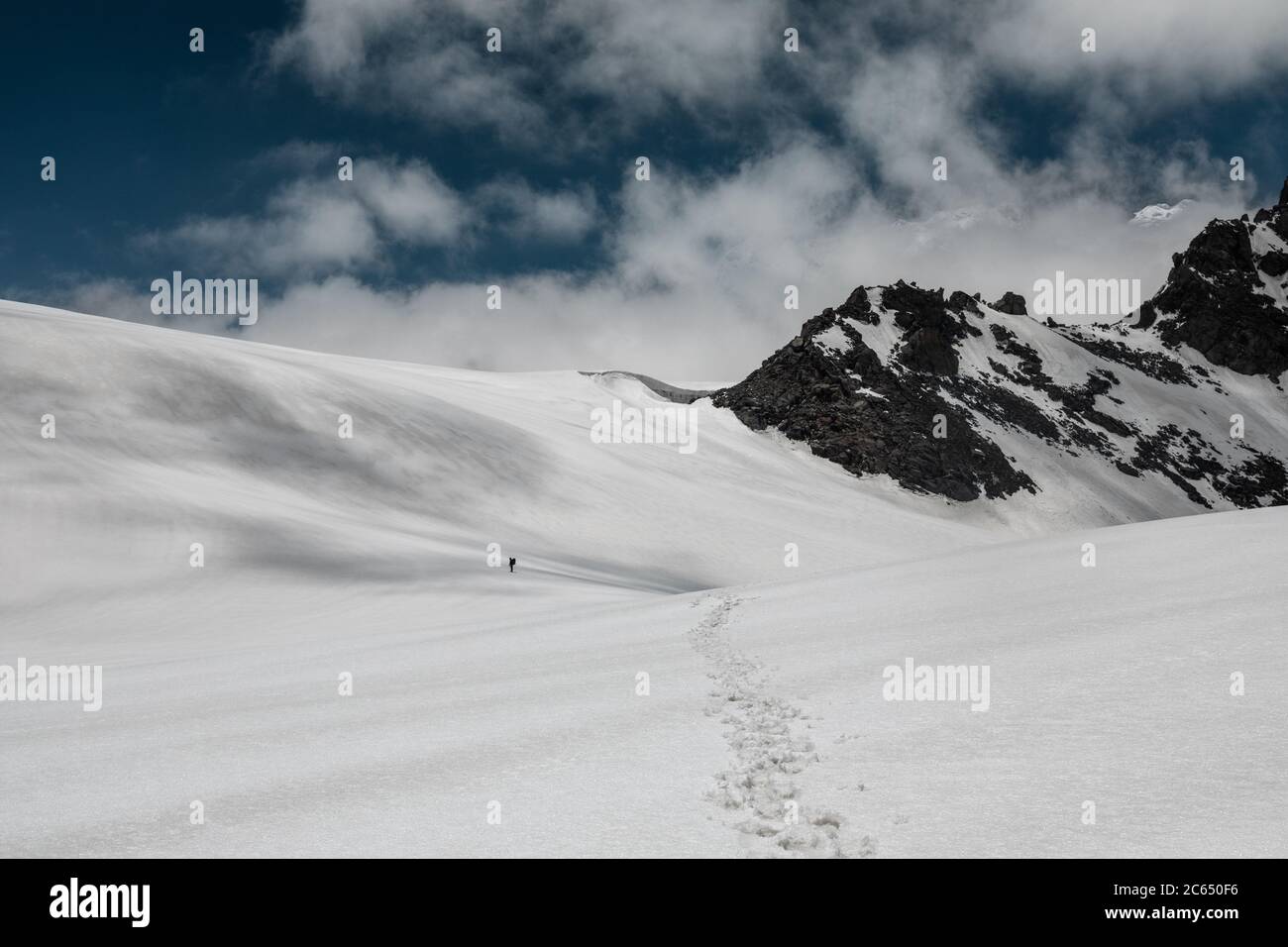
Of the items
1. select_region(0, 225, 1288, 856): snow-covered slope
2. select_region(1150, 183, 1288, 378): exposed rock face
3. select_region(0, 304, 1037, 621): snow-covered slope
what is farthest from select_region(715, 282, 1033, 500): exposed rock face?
select_region(1150, 183, 1288, 378): exposed rock face

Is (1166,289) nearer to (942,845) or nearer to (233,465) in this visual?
(233,465)

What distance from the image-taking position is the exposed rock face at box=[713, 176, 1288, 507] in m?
97.4

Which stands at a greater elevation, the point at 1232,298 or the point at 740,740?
the point at 1232,298

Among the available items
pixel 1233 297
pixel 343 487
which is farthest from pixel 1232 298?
pixel 343 487

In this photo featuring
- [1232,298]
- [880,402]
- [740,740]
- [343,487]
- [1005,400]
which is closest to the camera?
[740,740]

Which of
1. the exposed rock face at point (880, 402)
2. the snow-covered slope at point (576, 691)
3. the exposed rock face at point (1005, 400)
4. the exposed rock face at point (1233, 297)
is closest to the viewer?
the snow-covered slope at point (576, 691)

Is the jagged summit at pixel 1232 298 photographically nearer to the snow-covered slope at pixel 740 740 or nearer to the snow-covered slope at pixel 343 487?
the snow-covered slope at pixel 343 487

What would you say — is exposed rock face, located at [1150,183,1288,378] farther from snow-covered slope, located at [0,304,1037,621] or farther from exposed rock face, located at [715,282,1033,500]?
snow-covered slope, located at [0,304,1037,621]

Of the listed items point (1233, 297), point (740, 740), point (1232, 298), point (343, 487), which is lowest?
point (740, 740)

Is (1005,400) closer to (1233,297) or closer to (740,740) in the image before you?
(1233,297)

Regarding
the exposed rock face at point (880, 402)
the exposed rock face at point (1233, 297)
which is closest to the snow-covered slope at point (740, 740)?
the exposed rock face at point (880, 402)

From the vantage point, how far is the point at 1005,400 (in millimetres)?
112562

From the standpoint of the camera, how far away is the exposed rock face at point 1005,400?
9738 centimetres

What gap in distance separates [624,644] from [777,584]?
27.9 ft
